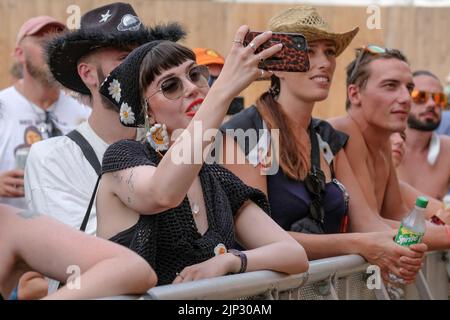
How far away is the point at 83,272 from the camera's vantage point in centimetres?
251

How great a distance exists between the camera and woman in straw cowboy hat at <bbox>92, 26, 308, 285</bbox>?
9.05 ft

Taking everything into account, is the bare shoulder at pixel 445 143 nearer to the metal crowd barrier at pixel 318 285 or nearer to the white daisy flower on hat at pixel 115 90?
the metal crowd barrier at pixel 318 285

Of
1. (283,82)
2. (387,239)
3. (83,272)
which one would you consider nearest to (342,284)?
(387,239)

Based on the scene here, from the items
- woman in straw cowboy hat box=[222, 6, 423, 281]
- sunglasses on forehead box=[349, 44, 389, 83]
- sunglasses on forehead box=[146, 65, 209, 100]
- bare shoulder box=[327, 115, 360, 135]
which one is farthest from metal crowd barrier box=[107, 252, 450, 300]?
sunglasses on forehead box=[349, 44, 389, 83]

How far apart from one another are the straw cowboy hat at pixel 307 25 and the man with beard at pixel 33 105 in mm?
1828

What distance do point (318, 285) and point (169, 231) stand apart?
800mm

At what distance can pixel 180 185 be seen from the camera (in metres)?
2.73

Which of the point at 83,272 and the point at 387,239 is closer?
the point at 83,272

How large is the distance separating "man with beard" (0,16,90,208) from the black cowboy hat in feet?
5.09

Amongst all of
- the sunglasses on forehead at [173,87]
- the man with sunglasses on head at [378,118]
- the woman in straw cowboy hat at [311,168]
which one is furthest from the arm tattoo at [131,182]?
the man with sunglasses on head at [378,118]

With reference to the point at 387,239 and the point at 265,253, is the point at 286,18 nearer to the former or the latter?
the point at 387,239

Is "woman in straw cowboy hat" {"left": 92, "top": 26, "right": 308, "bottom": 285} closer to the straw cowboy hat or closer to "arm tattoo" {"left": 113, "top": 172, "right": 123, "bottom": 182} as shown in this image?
"arm tattoo" {"left": 113, "top": 172, "right": 123, "bottom": 182}

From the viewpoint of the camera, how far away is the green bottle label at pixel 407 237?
13.0 ft

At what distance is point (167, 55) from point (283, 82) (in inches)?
56.8
